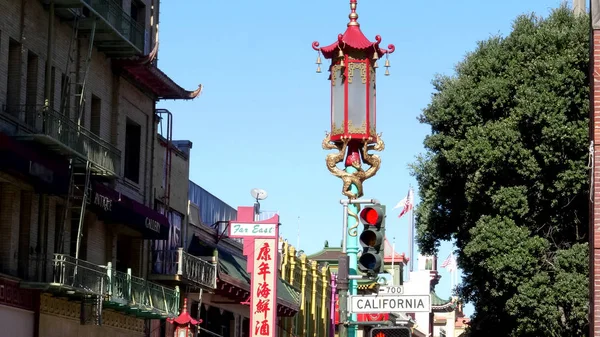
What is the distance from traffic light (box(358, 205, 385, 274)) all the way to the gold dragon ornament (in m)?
8.47

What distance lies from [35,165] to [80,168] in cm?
407

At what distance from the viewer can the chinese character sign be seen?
46.9 m

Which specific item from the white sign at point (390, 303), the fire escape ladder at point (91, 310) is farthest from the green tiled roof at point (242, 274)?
the white sign at point (390, 303)

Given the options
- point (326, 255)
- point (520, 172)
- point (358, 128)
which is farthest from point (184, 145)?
point (326, 255)

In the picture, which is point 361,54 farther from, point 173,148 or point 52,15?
point 173,148

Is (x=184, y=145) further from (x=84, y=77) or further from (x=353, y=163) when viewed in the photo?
(x=353, y=163)

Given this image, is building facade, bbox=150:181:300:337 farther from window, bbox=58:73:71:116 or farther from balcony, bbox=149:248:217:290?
window, bbox=58:73:71:116

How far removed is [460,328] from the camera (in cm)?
15888

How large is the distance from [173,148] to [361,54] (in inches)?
644

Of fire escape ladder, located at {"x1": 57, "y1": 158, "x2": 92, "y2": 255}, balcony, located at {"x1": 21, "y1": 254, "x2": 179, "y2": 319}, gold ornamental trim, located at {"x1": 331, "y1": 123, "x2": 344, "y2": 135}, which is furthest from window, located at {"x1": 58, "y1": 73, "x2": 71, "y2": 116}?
gold ornamental trim, located at {"x1": 331, "y1": 123, "x2": 344, "y2": 135}

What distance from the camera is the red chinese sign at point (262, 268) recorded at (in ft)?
153

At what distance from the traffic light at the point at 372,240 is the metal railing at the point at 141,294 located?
17.7 m

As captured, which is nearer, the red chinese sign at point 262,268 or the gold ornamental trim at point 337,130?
the gold ornamental trim at point 337,130

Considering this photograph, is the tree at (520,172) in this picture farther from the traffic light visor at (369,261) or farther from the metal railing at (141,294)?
the traffic light visor at (369,261)
